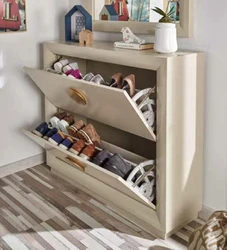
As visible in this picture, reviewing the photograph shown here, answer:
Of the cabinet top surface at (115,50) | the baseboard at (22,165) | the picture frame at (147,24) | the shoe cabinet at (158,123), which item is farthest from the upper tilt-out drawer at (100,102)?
the baseboard at (22,165)

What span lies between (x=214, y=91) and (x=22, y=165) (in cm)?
146

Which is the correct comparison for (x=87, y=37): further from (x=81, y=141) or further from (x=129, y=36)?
(x=81, y=141)

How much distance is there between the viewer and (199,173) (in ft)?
6.61

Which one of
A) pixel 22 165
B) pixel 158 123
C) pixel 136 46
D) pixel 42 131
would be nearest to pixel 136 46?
pixel 136 46

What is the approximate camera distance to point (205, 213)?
2.08 metres

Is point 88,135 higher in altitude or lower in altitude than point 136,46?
lower

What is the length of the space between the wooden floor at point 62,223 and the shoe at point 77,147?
1.09 ft

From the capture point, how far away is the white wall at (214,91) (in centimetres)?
185

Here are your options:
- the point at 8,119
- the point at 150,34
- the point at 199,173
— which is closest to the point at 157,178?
the point at 199,173

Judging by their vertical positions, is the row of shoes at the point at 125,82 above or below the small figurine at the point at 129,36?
below

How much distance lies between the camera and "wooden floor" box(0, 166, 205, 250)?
6.28 feet

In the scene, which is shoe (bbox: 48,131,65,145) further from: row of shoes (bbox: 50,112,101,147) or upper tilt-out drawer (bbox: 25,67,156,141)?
upper tilt-out drawer (bbox: 25,67,156,141)

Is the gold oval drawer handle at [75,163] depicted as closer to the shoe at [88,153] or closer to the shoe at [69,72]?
the shoe at [88,153]

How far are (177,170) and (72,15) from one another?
4.00 feet
